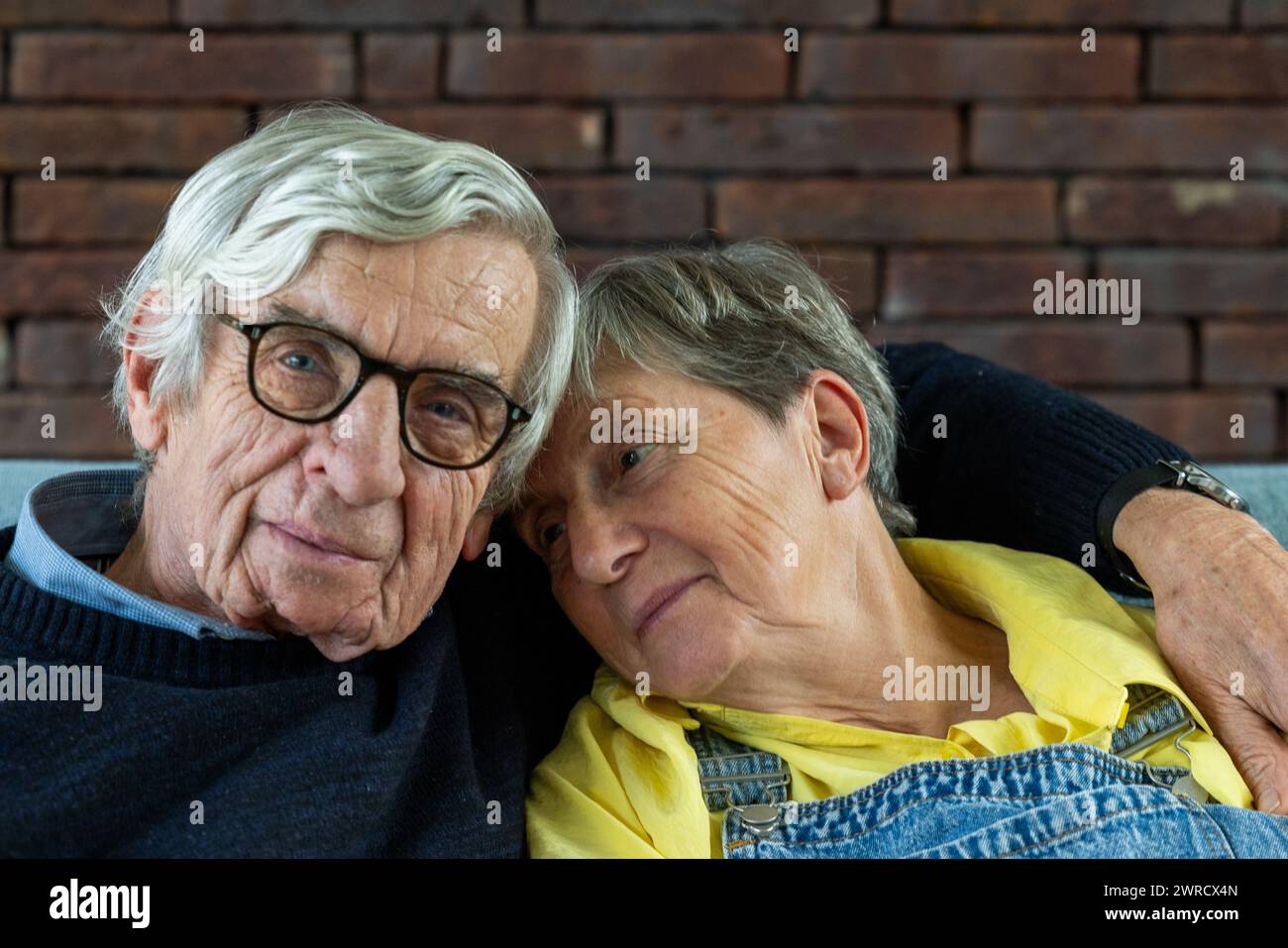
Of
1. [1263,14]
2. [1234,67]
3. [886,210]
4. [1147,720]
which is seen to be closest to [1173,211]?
[1234,67]

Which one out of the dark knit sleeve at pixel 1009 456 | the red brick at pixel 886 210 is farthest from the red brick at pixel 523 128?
the dark knit sleeve at pixel 1009 456

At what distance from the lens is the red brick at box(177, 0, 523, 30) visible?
217cm

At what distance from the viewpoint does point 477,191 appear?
1.13 metres

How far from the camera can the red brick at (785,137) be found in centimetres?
221

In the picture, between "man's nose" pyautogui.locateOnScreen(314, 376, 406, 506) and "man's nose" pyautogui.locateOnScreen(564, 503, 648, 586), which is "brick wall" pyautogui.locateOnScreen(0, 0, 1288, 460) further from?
"man's nose" pyautogui.locateOnScreen(314, 376, 406, 506)

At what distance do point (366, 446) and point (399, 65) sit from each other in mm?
1336

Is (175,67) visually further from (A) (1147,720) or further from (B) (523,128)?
(A) (1147,720)

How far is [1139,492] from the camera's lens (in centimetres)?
143

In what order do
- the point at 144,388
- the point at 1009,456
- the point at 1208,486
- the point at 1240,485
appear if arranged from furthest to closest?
the point at 1240,485 → the point at 1009,456 → the point at 1208,486 → the point at 144,388

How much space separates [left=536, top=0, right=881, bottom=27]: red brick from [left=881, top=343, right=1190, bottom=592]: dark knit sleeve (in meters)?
0.79

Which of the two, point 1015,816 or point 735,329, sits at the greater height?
point 735,329

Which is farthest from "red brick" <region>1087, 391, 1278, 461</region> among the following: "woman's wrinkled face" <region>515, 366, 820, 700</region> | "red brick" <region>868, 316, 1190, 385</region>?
"woman's wrinkled face" <region>515, 366, 820, 700</region>

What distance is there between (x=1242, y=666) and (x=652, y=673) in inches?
22.9
